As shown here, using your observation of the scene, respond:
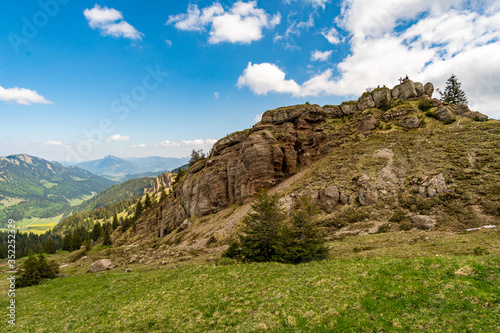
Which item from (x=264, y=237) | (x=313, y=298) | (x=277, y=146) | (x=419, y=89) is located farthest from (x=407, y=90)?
(x=313, y=298)

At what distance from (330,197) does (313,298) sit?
3086 centimetres

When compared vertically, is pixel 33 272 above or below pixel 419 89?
below

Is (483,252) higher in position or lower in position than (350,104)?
lower

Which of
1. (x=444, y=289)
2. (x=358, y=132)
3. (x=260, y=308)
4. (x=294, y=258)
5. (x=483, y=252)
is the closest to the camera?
(x=444, y=289)

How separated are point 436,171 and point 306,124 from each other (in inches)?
1595

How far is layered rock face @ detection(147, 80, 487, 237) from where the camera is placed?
202 feet

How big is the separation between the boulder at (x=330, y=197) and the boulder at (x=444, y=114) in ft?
112

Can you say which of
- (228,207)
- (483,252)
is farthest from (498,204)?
(228,207)

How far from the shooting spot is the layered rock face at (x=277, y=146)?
61438mm

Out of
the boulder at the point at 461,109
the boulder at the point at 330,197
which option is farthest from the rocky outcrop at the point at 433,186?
the boulder at the point at 461,109

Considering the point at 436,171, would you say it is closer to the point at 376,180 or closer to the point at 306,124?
the point at 376,180

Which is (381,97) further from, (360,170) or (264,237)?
(264,237)

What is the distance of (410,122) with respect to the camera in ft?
175

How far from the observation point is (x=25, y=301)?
23438mm
